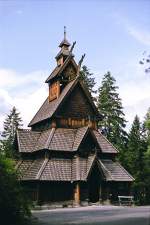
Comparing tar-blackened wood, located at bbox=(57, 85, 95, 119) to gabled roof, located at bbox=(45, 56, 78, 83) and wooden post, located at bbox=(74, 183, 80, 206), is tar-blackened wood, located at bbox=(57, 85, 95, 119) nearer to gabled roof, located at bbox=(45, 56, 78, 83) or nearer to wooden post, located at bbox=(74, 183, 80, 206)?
gabled roof, located at bbox=(45, 56, 78, 83)

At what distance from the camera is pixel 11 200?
20.8m

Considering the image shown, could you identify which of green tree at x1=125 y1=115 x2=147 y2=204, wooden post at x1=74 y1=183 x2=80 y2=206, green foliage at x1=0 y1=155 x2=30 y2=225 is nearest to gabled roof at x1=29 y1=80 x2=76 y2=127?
wooden post at x1=74 y1=183 x2=80 y2=206

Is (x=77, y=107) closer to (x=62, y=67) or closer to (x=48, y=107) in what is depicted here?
(x=48, y=107)

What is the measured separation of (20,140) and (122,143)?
23.4 m

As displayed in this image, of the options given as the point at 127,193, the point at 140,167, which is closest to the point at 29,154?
the point at 127,193

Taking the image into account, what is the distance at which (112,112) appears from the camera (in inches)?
2581

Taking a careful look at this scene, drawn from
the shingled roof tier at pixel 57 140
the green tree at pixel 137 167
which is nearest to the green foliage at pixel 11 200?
the shingled roof tier at pixel 57 140

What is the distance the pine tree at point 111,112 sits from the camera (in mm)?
64188

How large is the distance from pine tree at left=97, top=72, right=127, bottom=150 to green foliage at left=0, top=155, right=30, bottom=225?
41910 millimetres

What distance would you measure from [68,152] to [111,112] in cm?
2513

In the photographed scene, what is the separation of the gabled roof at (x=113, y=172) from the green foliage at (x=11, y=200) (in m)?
18.9

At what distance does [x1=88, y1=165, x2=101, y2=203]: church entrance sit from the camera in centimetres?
4038

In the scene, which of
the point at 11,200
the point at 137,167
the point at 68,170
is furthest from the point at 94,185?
the point at 11,200

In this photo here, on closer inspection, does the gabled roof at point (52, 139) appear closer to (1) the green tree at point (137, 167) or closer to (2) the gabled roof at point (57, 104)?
(2) the gabled roof at point (57, 104)
